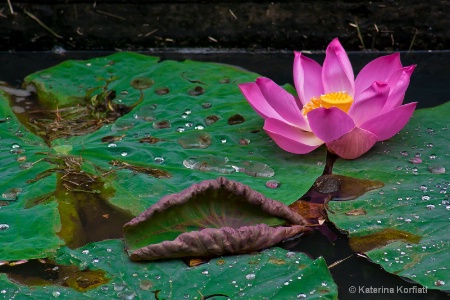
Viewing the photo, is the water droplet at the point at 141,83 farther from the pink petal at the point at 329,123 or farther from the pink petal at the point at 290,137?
the pink petal at the point at 329,123

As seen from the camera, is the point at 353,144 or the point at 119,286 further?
the point at 353,144

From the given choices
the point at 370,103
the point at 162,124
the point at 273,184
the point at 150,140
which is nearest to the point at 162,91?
the point at 162,124

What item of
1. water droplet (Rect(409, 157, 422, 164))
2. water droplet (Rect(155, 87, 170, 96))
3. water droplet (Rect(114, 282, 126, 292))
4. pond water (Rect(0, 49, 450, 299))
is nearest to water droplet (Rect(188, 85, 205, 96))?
water droplet (Rect(155, 87, 170, 96))

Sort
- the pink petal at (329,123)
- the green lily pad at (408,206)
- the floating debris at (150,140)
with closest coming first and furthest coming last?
the green lily pad at (408,206) < the pink petal at (329,123) < the floating debris at (150,140)

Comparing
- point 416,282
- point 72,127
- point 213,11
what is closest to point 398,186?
point 416,282

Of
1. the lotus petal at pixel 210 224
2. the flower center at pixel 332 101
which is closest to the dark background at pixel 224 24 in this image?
the flower center at pixel 332 101

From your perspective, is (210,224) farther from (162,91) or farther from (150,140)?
(162,91)
